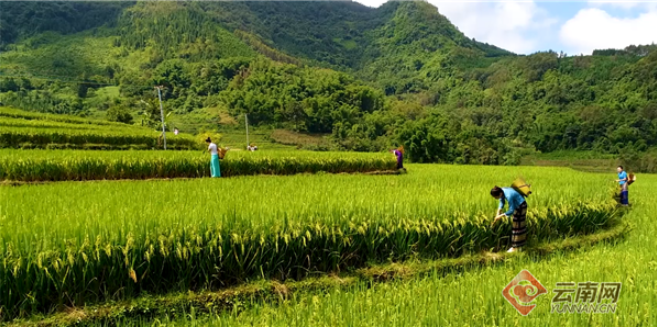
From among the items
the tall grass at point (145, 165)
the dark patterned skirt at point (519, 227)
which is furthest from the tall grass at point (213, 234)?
the tall grass at point (145, 165)

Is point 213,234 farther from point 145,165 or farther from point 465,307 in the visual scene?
point 145,165

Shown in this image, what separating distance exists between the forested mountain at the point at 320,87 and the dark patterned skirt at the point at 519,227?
138 ft

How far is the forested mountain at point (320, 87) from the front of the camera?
74.0 m

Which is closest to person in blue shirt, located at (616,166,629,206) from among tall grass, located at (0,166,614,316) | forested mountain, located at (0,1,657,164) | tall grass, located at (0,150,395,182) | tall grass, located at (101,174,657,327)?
tall grass, located at (0,166,614,316)

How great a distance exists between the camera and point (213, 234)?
4730mm

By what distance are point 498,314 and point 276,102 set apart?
8647cm

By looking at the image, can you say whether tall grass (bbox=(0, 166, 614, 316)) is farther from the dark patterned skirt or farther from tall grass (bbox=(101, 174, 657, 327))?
tall grass (bbox=(101, 174, 657, 327))

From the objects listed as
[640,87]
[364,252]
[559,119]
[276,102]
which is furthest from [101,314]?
[640,87]

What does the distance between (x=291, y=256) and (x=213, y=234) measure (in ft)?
3.68

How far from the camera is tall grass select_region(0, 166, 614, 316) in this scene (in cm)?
407

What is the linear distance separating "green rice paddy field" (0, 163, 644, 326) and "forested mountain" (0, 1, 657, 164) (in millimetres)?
42414

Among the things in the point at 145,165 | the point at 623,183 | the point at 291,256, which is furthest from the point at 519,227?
the point at 145,165

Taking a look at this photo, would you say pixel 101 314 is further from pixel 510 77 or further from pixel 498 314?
pixel 510 77

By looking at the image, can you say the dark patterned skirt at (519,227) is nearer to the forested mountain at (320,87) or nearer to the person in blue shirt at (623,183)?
the person in blue shirt at (623,183)
